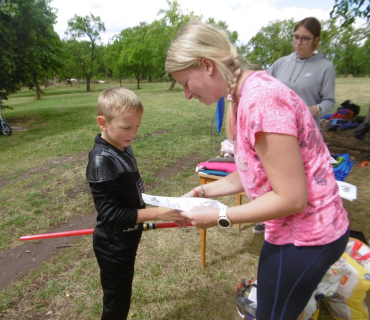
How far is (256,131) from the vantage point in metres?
0.92

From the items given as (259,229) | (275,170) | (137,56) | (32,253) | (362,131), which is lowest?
(32,253)

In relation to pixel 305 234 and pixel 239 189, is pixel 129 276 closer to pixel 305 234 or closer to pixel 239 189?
pixel 239 189

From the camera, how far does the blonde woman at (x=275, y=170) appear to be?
925 millimetres

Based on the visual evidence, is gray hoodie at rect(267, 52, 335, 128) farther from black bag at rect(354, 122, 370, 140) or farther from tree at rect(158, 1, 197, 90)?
tree at rect(158, 1, 197, 90)

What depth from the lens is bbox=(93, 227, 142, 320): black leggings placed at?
159 centimetres

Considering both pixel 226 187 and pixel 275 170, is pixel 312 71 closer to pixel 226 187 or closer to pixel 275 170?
pixel 226 187

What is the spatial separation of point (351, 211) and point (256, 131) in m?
3.77

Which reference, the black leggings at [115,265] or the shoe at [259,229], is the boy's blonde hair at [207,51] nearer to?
the black leggings at [115,265]

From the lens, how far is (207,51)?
41.6 inches

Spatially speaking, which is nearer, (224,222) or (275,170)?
(275,170)

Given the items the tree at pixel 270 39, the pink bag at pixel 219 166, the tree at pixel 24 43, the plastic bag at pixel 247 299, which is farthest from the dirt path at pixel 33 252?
the tree at pixel 270 39

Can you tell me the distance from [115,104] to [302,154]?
1065 mm

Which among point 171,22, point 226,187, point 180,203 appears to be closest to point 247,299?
point 226,187

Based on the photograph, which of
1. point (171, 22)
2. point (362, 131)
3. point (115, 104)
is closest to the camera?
point (115, 104)
